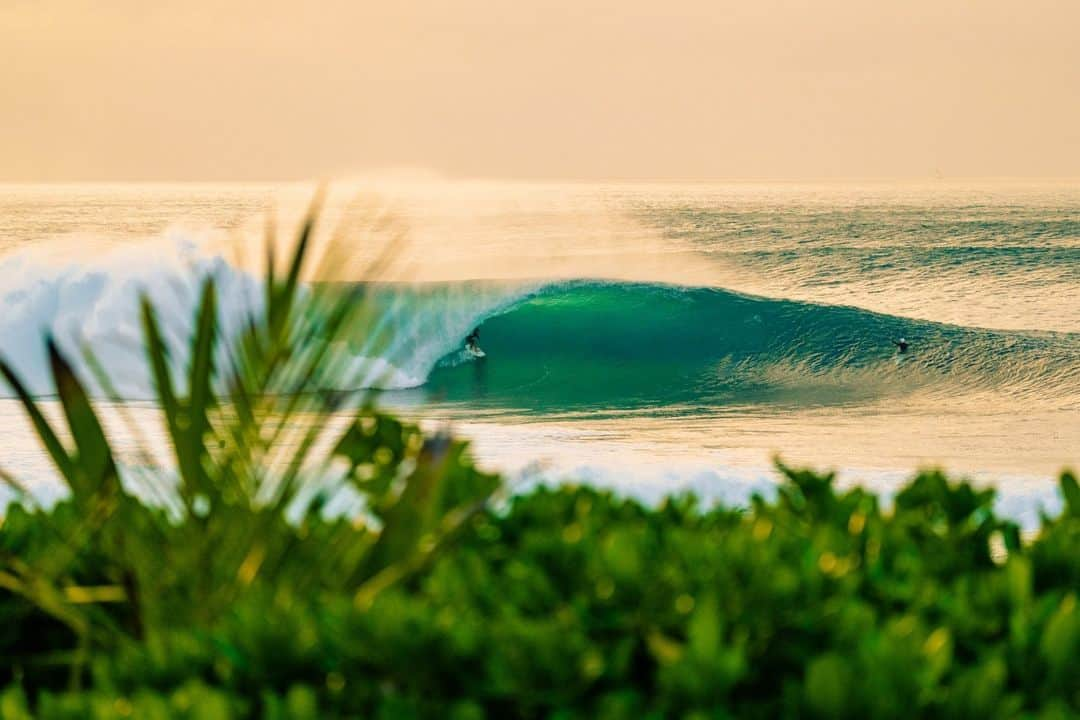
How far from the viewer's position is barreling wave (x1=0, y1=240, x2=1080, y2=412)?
21.3 metres

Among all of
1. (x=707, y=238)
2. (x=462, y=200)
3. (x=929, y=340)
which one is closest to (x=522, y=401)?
(x=929, y=340)

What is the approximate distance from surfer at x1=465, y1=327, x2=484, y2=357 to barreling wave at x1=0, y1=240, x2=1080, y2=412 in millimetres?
157

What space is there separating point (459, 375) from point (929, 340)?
998 cm

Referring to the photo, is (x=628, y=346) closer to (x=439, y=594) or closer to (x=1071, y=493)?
(x=1071, y=493)

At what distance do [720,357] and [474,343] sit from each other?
4608 mm

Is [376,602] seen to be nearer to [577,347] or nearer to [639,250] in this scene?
[577,347]

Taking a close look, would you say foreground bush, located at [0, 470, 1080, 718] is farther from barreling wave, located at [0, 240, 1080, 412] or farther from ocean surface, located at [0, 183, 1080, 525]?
barreling wave, located at [0, 240, 1080, 412]

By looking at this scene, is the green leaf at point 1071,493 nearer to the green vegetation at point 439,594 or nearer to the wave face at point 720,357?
the green vegetation at point 439,594

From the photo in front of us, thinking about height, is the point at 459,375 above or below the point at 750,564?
below

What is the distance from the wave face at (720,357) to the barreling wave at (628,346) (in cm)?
4

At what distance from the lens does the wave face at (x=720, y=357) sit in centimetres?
2116

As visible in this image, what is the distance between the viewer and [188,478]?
2432mm

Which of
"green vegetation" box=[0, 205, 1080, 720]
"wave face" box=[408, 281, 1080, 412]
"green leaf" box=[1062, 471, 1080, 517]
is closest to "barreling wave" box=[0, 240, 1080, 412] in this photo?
"wave face" box=[408, 281, 1080, 412]

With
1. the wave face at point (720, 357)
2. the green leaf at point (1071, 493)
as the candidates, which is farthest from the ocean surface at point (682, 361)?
the green leaf at point (1071, 493)
